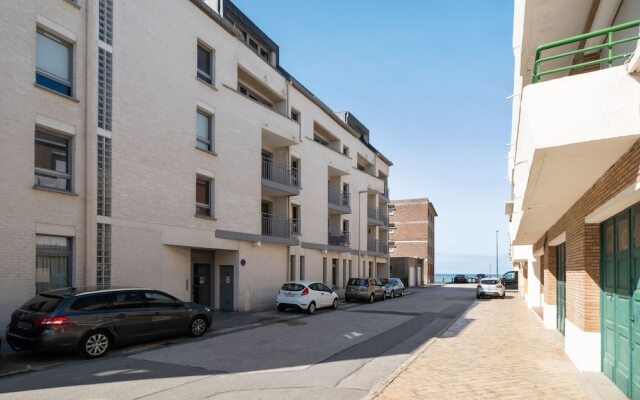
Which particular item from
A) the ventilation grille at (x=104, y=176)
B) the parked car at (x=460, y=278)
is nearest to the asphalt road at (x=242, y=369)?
the ventilation grille at (x=104, y=176)

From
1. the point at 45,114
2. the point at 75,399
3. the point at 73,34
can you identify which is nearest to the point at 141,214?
the point at 45,114

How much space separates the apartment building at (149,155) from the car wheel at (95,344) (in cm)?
306

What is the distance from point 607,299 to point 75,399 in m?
8.96

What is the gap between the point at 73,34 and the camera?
13.9 meters

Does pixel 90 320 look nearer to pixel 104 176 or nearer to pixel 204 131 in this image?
pixel 104 176

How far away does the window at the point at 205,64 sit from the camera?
19875mm

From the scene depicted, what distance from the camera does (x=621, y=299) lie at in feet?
24.4

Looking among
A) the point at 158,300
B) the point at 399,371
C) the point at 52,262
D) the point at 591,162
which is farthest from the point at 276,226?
the point at 591,162

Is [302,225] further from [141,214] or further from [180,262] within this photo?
[141,214]

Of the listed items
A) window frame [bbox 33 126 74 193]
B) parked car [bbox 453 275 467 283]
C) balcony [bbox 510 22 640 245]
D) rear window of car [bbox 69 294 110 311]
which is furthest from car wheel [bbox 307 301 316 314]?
parked car [bbox 453 275 467 283]

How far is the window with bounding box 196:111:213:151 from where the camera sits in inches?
763

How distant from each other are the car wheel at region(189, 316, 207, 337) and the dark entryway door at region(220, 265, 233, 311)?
6680 millimetres

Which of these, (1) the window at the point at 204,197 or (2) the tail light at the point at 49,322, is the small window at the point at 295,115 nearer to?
(1) the window at the point at 204,197

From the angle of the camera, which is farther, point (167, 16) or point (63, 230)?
point (167, 16)
